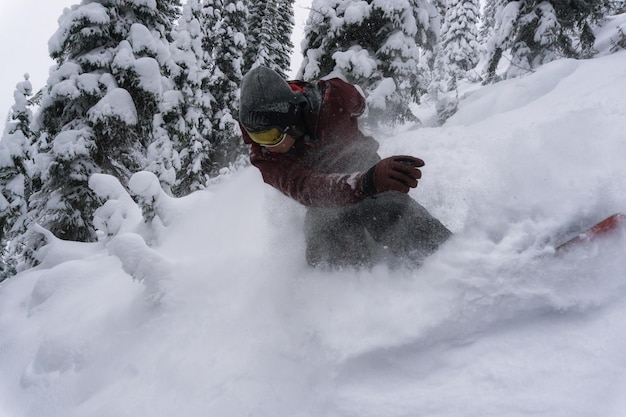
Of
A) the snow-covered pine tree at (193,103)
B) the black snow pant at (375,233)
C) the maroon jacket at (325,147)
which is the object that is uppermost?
the maroon jacket at (325,147)

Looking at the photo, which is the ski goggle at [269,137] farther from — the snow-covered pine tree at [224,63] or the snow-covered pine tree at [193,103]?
the snow-covered pine tree at [224,63]

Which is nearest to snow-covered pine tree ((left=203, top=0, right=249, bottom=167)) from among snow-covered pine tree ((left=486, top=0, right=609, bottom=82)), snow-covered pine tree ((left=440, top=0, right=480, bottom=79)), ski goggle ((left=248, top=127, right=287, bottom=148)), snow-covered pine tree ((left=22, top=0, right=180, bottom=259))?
snow-covered pine tree ((left=22, top=0, right=180, bottom=259))

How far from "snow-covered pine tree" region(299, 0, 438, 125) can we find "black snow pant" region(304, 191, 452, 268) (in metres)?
5.45

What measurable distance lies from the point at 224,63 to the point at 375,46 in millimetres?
10269

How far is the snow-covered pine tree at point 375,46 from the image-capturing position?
737cm

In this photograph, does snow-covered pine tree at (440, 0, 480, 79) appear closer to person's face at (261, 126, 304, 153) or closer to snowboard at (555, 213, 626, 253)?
person's face at (261, 126, 304, 153)

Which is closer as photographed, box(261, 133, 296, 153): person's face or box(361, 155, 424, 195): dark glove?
box(361, 155, 424, 195): dark glove

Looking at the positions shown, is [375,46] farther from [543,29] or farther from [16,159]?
[16,159]

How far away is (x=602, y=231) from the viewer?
1621 mm

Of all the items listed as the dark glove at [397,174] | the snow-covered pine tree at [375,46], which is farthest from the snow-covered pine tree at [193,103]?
the dark glove at [397,174]

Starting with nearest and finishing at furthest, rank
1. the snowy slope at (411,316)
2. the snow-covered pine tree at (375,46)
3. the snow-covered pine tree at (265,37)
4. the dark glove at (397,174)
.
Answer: the snowy slope at (411,316) < the dark glove at (397,174) < the snow-covered pine tree at (375,46) < the snow-covered pine tree at (265,37)

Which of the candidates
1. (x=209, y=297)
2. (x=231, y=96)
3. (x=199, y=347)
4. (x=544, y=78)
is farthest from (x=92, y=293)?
(x=231, y=96)

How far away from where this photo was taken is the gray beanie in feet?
7.91

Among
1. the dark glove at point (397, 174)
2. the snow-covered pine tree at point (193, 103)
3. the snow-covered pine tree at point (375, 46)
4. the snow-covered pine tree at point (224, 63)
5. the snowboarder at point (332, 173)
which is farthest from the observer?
the snow-covered pine tree at point (224, 63)
